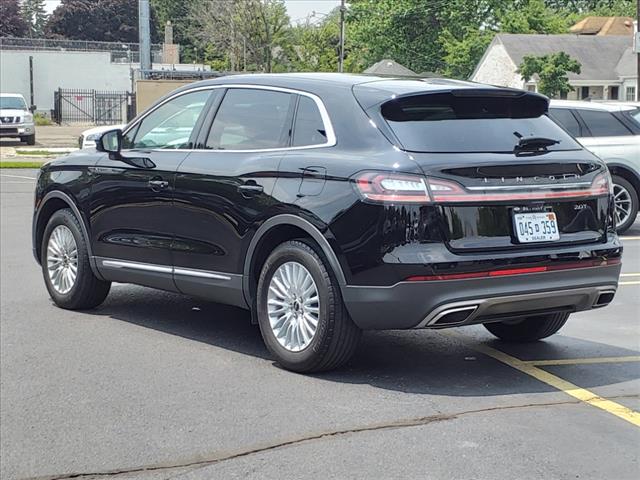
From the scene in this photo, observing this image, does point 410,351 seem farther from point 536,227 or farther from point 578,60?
point 578,60

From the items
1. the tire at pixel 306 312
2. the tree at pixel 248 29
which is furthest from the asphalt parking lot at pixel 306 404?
the tree at pixel 248 29

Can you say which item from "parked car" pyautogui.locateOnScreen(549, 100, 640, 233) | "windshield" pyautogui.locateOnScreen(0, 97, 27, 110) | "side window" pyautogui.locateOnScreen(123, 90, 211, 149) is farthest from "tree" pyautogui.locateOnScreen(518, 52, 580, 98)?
"side window" pyautogui.locateOnScreen(123, 90, 211, 149)

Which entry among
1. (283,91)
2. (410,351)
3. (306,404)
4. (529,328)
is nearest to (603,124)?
(529,328)

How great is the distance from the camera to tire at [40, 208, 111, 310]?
7746 mm

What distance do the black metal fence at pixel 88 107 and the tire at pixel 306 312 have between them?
52.0 meters

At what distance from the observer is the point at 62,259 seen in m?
8.00

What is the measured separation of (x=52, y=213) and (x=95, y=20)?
96.9 metres

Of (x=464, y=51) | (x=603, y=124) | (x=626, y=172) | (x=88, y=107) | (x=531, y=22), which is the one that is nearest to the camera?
(x=626, y=172)

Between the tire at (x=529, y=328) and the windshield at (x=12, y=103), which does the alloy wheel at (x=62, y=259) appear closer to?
the tire at (x=529, y=328)

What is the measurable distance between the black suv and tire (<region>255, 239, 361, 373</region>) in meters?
0.01

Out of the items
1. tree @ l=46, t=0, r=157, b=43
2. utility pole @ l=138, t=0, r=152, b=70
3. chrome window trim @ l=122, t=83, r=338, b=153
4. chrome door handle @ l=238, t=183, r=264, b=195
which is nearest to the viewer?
chrome window trim @ l=122, t=83, r=338, b=153

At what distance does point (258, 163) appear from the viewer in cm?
616

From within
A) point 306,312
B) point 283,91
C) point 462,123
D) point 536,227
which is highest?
point 283,91

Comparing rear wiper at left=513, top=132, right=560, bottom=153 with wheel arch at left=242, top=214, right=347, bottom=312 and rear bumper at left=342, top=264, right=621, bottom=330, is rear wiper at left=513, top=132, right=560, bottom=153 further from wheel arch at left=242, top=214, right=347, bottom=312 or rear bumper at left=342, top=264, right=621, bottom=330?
wheel arch at left=242, top=214, right=347, bottom=312
